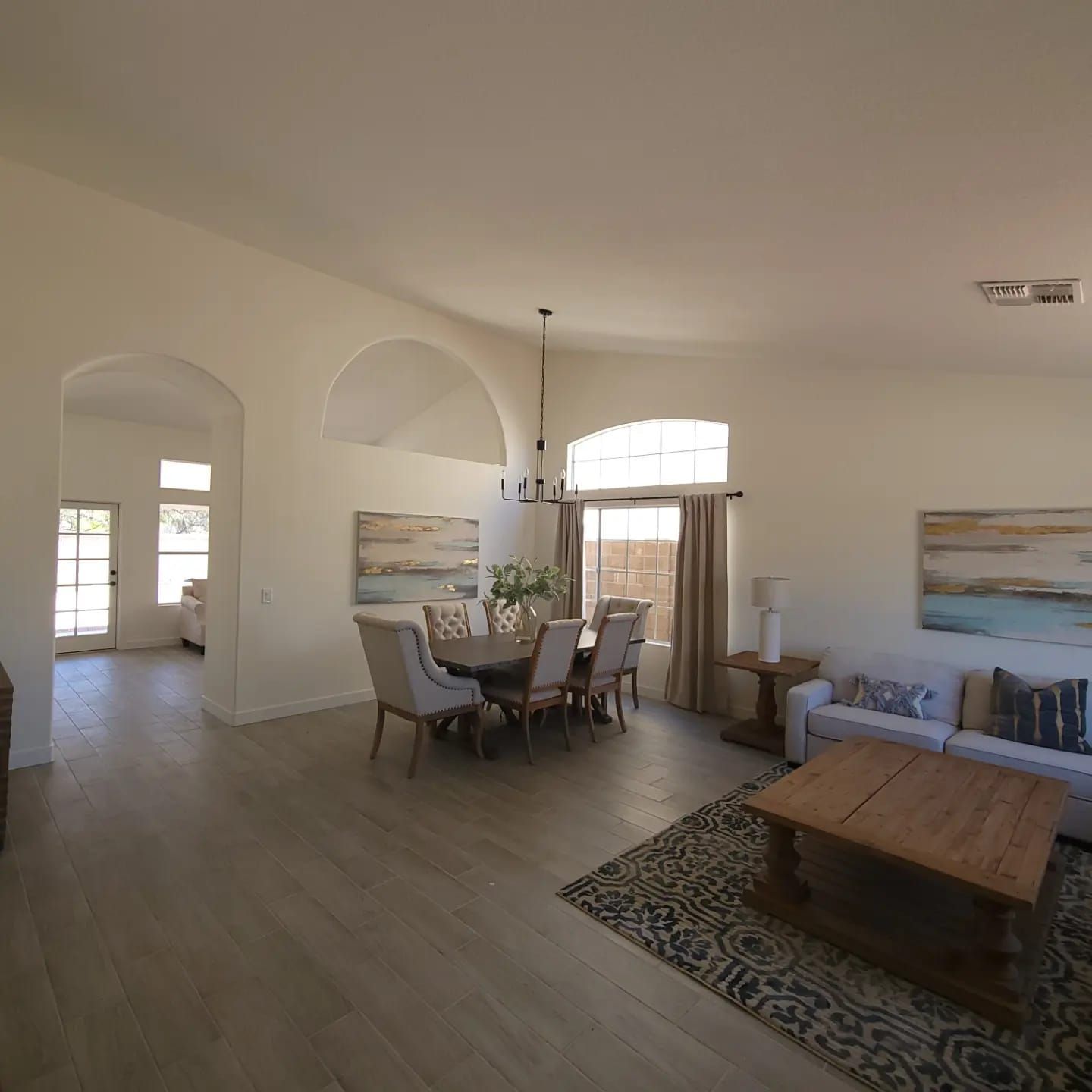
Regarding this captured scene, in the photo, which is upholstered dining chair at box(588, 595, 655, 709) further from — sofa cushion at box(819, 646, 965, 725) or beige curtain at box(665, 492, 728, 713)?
sofa cushion at box(819, 646, 965, 725)

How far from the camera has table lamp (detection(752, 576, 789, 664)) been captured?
16.1 feet

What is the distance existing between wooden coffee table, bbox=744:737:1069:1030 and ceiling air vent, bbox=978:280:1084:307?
225 cm

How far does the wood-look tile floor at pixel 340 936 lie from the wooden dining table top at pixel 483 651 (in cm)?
68

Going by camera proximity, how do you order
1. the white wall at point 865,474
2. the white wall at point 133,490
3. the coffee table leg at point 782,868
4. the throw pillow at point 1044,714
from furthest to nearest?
the white wall at point 133,490, the white wall at point 865,474, the throw pillow at point 1044,714, the coffee table leg at point 782,868

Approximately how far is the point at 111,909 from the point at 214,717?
2.71m

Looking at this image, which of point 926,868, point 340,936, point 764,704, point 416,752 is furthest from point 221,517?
point 926,868

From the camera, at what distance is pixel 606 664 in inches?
193

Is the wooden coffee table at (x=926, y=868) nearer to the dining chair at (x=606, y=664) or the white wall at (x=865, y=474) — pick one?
the white wall at (x=865, y=474)

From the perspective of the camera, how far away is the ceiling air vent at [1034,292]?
2.70 m

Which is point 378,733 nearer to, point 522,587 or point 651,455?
point 522,587

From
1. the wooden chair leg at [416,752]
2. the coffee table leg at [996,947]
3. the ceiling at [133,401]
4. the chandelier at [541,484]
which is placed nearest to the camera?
the coffee table leg at [996,947]

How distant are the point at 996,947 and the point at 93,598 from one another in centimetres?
926

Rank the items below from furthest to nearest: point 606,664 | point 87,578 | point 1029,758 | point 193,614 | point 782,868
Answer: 1. point 193,614
2. point 87,578
3. point 606,664
4. point 1029,758
5. point 782,868

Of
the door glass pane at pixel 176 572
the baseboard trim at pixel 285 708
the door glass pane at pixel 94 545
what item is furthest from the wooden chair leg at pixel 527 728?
the door glass pane at pixel 94 545
